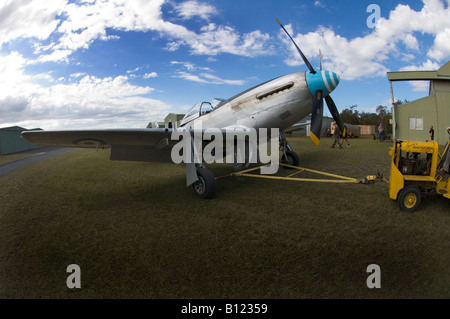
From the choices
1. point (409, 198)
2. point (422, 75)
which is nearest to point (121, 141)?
point (409, 198)

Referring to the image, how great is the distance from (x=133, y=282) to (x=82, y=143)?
13.7 feet

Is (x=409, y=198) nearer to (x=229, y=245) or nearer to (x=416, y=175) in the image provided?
(x=416, y=175)

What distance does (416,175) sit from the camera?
4660 millimetres

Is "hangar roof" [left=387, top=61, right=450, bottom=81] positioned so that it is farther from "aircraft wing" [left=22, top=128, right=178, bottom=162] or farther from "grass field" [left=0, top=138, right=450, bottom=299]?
"aircraft wing" [left=22, top=128, right=178, bottom=162]

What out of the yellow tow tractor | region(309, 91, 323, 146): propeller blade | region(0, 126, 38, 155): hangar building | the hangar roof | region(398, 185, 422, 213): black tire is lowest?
region(398, 185, 422, 213): black tire

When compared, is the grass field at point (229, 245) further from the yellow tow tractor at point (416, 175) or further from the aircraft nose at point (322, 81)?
the aircraft nose at point (322, 81)

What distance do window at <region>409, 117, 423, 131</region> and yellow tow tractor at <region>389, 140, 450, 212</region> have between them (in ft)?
64.7

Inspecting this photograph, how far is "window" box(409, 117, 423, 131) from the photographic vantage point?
20.3 metres

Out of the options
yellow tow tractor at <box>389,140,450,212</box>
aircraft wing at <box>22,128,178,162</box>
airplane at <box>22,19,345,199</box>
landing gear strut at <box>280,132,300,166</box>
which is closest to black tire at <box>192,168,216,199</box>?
airplane at <box>22,19,345,199</box>

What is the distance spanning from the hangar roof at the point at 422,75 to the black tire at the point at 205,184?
19.8 metres

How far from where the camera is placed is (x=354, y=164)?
8930 mm

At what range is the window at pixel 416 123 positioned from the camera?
Result: 2027cm

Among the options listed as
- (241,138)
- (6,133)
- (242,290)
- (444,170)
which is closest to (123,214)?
(242,290)

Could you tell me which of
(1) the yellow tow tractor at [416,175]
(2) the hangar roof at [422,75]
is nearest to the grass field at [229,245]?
(1) the yellow tow tractor at [416,175]
